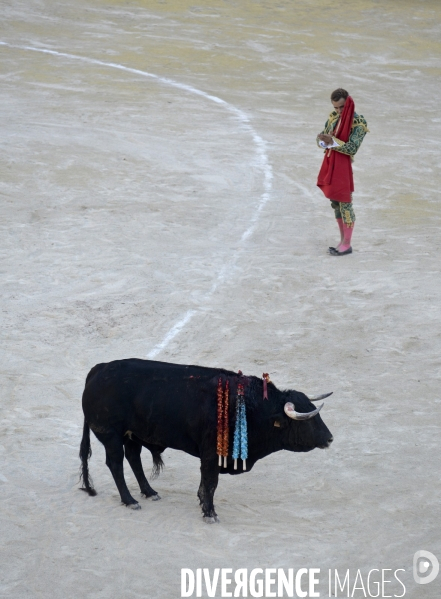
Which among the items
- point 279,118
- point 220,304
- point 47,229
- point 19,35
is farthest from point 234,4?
point 220,304

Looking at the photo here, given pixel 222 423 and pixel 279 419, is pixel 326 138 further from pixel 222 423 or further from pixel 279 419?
pixel 222 423

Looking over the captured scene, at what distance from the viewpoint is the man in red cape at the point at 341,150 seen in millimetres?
9594

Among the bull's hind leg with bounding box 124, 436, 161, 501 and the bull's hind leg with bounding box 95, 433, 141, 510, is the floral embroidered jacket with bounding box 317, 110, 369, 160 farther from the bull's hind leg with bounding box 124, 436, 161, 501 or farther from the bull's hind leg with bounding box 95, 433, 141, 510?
the bull's hind leg with bounding box 95, 433, 141, 510

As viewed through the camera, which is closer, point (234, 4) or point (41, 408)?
point (41, 408)

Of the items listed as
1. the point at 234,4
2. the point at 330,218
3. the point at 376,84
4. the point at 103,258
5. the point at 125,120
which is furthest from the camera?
the point at 234,4

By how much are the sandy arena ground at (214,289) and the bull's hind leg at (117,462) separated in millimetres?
105

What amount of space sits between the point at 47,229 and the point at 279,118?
21.7ft

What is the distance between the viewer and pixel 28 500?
19.0ft

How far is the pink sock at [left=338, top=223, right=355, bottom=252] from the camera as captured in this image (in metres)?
10.3

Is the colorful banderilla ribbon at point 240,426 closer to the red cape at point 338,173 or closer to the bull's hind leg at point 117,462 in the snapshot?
the bull's hind leg at point 117,462

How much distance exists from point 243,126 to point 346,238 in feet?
19.2

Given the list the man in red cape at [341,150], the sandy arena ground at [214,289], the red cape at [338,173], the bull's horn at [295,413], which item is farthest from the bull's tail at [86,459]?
the red cape at [338,173]

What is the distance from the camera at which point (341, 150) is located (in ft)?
31.9

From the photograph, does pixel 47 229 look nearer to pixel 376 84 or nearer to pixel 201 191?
pixel 201 191
